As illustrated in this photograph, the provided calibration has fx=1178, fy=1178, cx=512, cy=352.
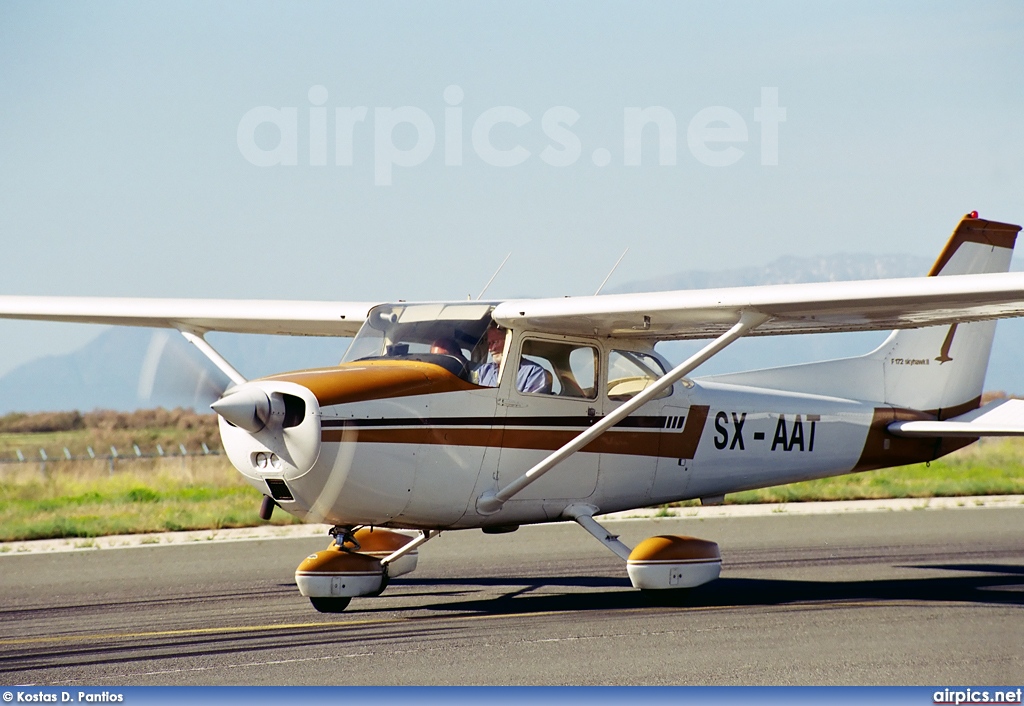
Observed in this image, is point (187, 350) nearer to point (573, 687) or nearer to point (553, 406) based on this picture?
point (553, 406)

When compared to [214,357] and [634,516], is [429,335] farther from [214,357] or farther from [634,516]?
[634,516]

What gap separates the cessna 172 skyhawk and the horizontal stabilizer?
3 cm

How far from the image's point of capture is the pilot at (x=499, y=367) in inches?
376

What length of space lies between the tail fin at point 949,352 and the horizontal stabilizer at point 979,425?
338mm

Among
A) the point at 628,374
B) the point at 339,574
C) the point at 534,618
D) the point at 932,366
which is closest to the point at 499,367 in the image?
the point at 628,374

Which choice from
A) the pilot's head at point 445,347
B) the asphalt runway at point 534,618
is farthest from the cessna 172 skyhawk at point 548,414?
the asphalt runway at point 534,618

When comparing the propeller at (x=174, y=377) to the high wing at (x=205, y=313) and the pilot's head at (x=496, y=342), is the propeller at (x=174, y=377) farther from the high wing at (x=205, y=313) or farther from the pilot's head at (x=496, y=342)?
the pilot's head at (x=496, y=342)

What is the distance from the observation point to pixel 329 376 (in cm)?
864

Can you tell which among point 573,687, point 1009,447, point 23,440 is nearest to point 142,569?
point 573,687

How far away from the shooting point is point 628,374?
10.5 metres

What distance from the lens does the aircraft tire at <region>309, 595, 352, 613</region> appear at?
9.62m

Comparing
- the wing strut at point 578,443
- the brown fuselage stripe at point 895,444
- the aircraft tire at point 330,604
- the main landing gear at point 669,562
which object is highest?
the wing strut at point 578,443

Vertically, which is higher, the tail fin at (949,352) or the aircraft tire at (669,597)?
the tail fin at (949,352)

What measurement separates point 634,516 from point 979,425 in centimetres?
689
